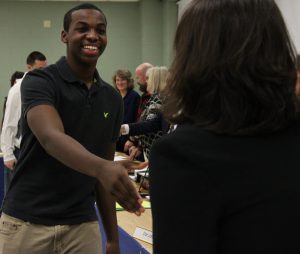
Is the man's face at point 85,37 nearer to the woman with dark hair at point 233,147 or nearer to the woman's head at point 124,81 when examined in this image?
the woman with dark hair at point 233,147

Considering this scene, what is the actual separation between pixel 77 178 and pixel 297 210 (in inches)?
35.8

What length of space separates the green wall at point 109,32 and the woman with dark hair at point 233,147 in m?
6.63

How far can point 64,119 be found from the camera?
149 cm

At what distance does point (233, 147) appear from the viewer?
77 centimetres

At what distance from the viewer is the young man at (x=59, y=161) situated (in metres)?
1.48

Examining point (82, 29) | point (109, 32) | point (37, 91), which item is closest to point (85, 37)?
point (82, 29)

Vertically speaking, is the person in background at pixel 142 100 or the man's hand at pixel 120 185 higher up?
the man's hand at pixel 120 185

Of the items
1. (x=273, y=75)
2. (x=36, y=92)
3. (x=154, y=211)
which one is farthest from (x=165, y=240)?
(x=36, y=92)

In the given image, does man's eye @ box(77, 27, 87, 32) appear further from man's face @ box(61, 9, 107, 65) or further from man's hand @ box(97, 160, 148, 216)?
man's hand @ box(97, 160, 148, 216)

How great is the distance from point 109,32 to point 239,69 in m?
7.43

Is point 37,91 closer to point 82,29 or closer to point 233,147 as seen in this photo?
point 82,29

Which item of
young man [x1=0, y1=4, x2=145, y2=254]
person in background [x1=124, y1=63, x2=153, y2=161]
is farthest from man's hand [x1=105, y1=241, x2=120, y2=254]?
person in background [x1=124, y1=63, x2=153, y2=161]

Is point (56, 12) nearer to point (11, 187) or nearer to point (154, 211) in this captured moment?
point (11, 187)

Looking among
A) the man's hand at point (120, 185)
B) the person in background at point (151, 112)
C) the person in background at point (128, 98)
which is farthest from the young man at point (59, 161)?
the person in background at point (128, 98)
